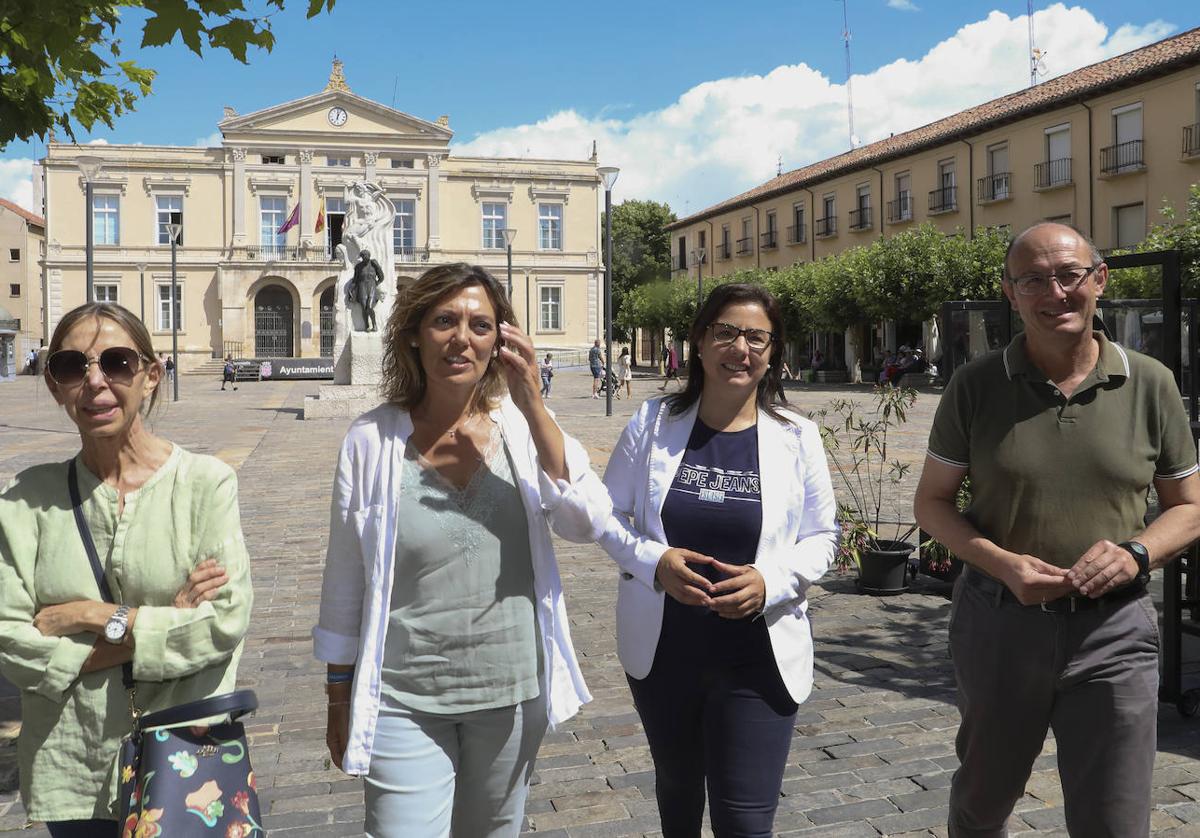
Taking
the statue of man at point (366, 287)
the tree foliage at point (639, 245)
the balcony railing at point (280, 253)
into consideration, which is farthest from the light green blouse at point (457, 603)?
the tree foliage at point (639, 245)

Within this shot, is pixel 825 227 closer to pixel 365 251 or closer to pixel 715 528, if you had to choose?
pixel 365 251

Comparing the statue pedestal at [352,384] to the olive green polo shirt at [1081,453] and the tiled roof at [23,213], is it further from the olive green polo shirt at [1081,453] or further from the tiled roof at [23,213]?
the tiled roof at [23,213]

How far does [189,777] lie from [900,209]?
4557cm

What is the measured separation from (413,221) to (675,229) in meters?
17.8

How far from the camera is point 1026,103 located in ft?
123

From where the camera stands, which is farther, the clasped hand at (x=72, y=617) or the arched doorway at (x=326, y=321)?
the arched doorway at (x=326, y=321)

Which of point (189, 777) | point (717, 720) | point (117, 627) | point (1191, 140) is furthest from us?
point (1191, 140)

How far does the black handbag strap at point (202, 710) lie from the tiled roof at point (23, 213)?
277 ft

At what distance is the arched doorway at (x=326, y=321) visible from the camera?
56.8 meters

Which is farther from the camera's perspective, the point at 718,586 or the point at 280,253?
the point at 280,253

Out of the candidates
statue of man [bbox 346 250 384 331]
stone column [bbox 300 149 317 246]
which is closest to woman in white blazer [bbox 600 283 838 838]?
statue of man [bbox 346 250 384 331]

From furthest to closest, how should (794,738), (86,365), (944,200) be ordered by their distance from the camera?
(944,200) → (794,738) → (86,365)

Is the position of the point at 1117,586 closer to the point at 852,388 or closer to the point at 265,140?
the point at 852,388

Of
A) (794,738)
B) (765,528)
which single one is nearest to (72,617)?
(765,528)
